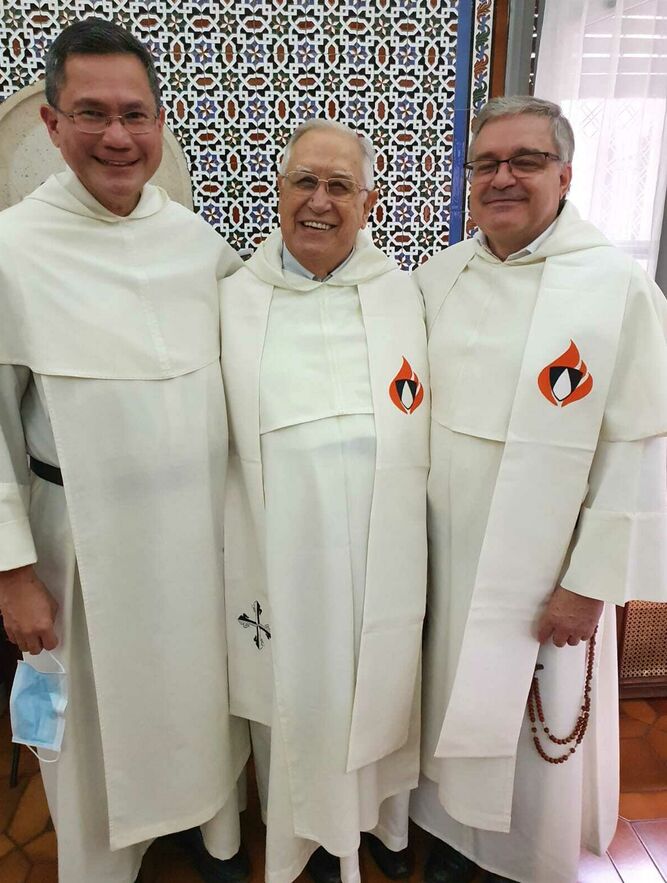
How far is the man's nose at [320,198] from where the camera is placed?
170 cm

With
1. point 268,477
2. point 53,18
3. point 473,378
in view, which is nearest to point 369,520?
point 268,477

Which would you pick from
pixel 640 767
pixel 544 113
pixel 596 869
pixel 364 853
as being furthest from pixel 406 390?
pixel 640 767

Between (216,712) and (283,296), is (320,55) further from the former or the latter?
(216,712)

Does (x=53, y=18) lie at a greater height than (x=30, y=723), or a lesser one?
greater

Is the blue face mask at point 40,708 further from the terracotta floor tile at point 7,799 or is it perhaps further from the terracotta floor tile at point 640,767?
the terracotta floor tile at point 640,767

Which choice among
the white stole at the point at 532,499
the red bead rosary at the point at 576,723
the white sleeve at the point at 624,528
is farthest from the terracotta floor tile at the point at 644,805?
the white sleeve at the point at 624,528

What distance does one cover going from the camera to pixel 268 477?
1747mm

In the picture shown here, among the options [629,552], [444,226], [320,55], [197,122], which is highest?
[320,55]

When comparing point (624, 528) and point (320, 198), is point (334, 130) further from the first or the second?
point (624, 528)

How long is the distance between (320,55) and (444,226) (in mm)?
854

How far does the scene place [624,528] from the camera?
5.24ft

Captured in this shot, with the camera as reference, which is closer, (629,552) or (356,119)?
(629,552)

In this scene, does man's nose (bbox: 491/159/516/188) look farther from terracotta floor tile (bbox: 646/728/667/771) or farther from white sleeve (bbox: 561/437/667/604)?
terracotta floor tile (bbox: 646/728/667/771)

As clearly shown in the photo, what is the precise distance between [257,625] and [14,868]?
48.8 inches
